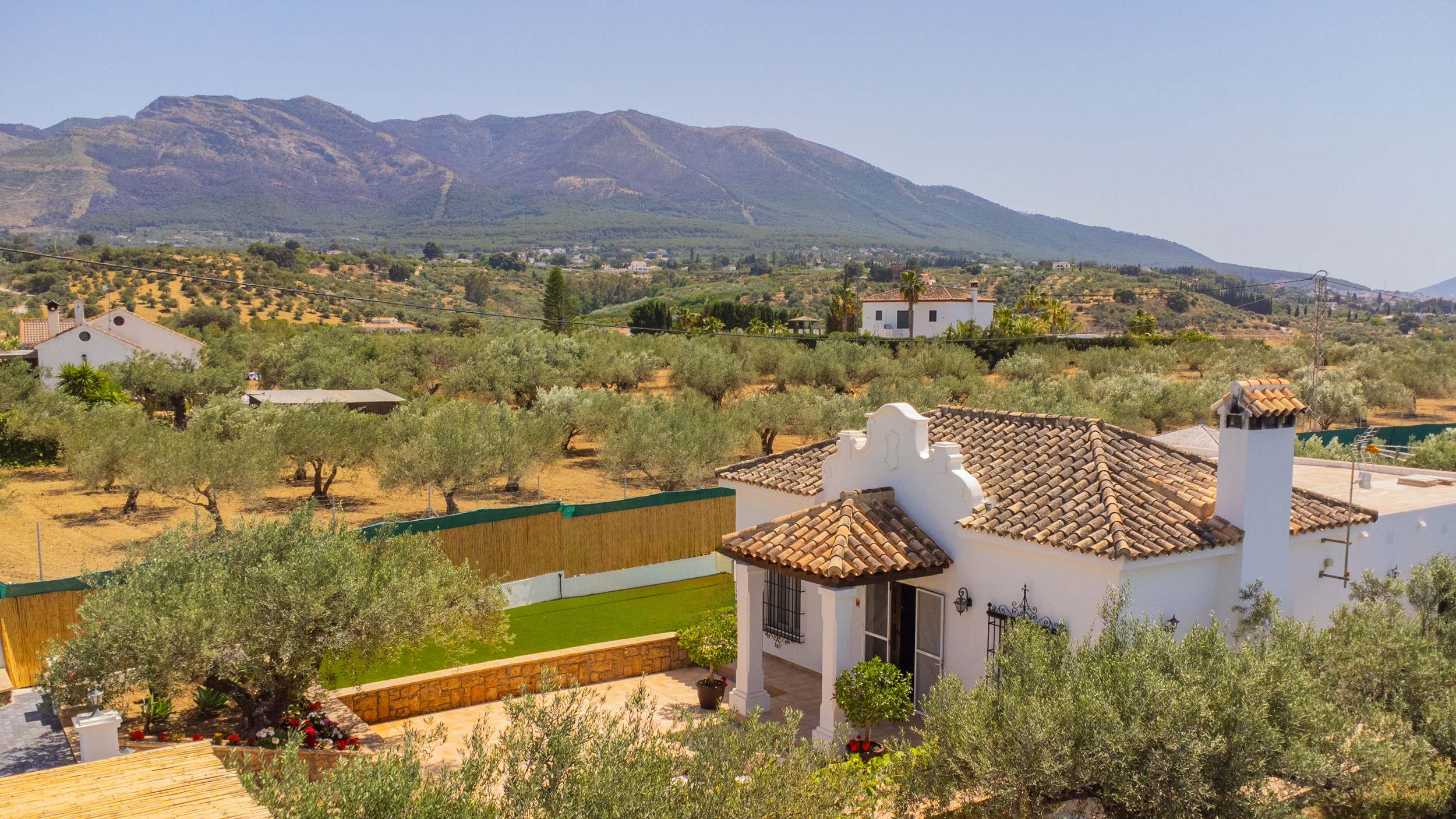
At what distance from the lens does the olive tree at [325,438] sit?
1034 inches

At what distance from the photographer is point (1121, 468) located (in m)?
12.3

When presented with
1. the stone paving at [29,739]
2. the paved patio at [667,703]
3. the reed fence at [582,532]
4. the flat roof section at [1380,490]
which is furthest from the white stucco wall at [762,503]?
the stone paving at [29,739]

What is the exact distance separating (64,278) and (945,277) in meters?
104

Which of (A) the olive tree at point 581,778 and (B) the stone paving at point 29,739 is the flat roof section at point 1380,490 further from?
(B) the stone paving at point 29,739

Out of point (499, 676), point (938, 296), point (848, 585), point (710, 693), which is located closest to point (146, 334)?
point (499, 676)

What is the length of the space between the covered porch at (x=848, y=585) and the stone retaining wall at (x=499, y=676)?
1.93 metres

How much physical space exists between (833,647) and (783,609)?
12.2 feet

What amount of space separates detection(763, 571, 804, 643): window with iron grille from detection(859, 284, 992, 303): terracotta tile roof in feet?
198

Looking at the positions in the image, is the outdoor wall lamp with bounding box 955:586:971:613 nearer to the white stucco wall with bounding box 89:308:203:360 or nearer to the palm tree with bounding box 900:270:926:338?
the white stucco wall with bounding box 89:308:203:360

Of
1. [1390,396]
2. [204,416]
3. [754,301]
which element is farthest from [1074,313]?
[204,416]

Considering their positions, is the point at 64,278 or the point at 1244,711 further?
the point at 64,278

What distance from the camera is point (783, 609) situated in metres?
15.1

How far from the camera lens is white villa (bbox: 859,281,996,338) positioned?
72.7m

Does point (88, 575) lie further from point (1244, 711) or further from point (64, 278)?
point (64, 278)
